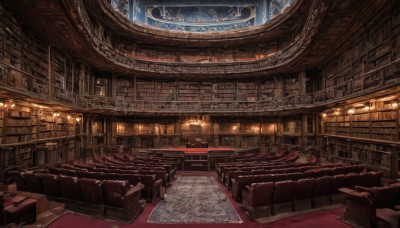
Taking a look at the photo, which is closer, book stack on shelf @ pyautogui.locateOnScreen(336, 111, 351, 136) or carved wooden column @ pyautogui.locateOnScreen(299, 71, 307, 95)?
book stack on shelf @ pyautogui.locateOnScreen(336, 111, 351, 136)

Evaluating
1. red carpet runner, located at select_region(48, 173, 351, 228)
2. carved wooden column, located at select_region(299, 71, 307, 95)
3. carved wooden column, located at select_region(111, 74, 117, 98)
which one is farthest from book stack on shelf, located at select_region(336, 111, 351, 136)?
carved wooden column, located at select_region(111, 74, 117, 98)

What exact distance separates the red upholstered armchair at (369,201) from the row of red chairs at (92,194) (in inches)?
201

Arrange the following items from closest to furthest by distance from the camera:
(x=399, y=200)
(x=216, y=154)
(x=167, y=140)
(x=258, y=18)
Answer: (x=399, y=200) < (x=216, y=154) < (x=167, y=140) < (x=258, y=18)

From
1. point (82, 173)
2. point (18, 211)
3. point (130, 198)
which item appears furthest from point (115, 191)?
point (82, 173)

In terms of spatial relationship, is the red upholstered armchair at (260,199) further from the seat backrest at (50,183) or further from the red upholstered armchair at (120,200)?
the seat backrest at (50,183)

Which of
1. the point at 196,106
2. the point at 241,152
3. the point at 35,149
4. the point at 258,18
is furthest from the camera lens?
the point at 258,18

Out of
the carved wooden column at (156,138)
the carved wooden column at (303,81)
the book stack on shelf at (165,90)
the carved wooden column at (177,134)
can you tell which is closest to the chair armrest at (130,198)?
the carved wooden column at (177,134)

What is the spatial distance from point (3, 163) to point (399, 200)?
11714 millimetres

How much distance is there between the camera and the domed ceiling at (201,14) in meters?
19.5

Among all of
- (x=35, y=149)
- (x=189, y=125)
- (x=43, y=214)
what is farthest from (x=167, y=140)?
(x=43, y=214)

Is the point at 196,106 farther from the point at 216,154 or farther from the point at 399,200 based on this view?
the point at 399,200

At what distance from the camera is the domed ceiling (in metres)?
19.5

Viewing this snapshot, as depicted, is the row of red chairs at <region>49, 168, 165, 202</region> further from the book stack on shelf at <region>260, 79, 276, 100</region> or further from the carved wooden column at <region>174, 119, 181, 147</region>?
the book stack on shelf at <region>260, 79, 276, 100</region>

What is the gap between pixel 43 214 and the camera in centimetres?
473
